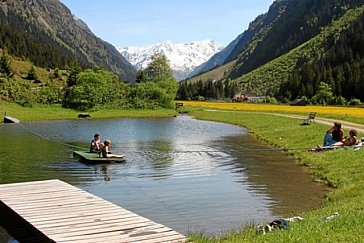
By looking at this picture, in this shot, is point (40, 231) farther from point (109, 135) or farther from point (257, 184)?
point (109, 135)

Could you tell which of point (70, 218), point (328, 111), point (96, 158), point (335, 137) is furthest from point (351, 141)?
point (328, 111)

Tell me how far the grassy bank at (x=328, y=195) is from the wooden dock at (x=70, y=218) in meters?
1.66

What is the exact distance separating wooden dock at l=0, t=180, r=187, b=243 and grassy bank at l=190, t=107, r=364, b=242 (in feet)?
5.45

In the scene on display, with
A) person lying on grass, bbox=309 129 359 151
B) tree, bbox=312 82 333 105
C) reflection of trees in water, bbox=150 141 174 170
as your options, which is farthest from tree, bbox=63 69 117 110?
person lying on grass, bbox=309 129 359 151

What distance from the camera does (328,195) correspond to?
2250cm

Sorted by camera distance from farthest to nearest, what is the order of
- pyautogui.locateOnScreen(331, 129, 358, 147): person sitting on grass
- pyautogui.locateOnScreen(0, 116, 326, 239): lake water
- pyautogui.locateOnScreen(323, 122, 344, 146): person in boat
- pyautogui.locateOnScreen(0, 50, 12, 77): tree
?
1. pyautogui.locateOnScreen(0, 50, 12, 77): tree
2. pyautogui.locateOnScreen(323, 122, 344, 146): person in boat
3. pyautogui.locateOnScreen(331, 129, 358, 147): person sitting on grass
4. pyautogui.locateOnScreen(0, 116, 326, 239): lake water

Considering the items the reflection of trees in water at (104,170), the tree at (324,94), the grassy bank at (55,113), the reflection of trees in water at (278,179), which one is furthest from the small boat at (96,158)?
the tree at (324,94)

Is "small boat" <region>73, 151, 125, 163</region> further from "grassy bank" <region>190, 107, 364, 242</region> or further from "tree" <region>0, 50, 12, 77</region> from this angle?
"tree" <region>0, 50, 12, 77</region>

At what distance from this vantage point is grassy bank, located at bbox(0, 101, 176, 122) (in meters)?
90.6

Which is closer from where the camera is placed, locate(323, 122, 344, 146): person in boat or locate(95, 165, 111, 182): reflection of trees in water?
locate(95, 165, 111, 182): reflection of trees in water

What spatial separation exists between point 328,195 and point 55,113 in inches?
3283

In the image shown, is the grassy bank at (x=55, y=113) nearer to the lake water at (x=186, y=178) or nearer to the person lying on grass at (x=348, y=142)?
the lake water at (x=186, y=178)

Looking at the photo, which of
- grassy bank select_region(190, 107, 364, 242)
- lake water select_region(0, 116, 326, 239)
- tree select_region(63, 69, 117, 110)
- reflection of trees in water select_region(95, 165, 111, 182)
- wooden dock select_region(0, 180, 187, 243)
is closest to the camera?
grassy bank select_region(190, 107, 364, 242)

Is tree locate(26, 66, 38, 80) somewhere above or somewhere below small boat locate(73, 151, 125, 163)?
above
